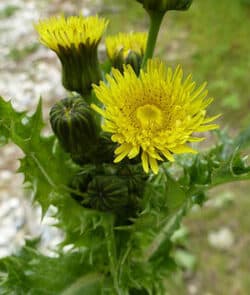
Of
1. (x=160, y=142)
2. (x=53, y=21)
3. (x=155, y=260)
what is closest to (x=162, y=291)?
(x=155, y=260)

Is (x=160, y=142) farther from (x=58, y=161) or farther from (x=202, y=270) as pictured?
(x=202, y=270)

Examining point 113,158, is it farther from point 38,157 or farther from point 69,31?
point 69,31

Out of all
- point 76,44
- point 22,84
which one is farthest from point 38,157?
point 22,84

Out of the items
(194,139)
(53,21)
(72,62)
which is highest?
(53,21)

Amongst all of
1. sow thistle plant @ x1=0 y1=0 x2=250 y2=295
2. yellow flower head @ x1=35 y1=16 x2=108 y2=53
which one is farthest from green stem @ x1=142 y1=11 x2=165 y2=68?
yellow flower head @ x1=35 y1=16 x2=108 y2=53

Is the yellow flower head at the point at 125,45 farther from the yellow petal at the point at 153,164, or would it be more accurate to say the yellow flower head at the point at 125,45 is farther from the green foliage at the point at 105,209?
the yellow petal at the point at 153,164
